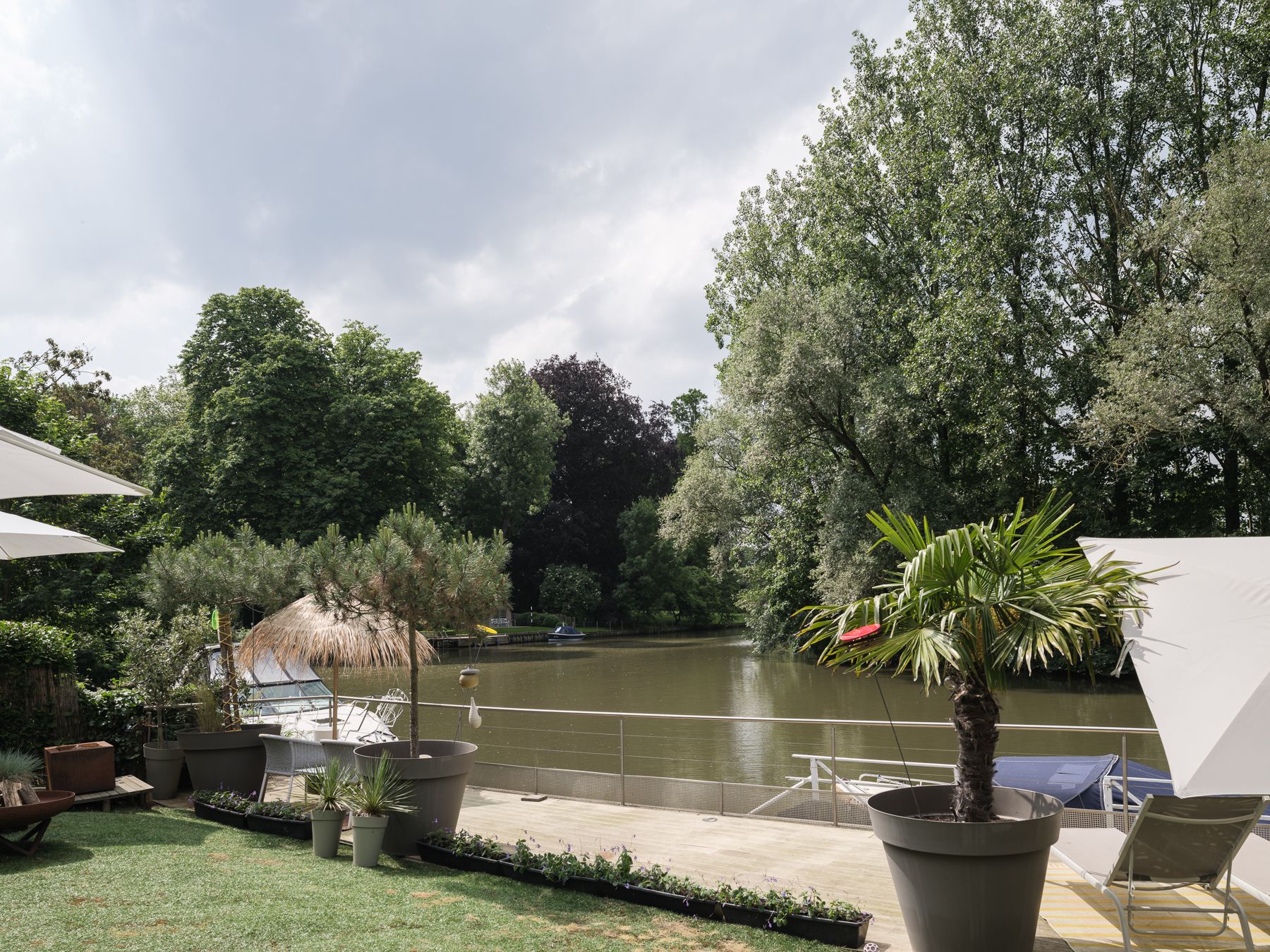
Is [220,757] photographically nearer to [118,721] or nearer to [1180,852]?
[118,721]

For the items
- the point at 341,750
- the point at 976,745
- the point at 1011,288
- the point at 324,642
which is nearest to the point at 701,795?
the point at 341,750

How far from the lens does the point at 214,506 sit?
3419 cm

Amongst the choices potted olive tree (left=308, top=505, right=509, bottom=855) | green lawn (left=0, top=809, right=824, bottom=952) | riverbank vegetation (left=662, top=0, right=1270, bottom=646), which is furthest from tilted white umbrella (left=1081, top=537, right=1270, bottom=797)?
riverbank vegetation (left=662, top=0, right=1270, bottom=646)

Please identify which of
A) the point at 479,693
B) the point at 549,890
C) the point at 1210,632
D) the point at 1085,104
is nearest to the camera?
the point at 1210,632

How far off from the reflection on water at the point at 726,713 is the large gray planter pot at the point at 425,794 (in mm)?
3311

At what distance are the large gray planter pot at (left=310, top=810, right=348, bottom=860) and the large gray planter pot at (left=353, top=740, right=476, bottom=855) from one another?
360 millimetres

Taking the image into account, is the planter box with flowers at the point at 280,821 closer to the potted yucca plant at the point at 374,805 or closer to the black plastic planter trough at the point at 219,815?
the black plastic planter trough at the point at 219,815

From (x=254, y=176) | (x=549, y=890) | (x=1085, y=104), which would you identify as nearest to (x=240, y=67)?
(x=254, y=176)

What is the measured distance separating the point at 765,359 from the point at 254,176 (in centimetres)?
1416

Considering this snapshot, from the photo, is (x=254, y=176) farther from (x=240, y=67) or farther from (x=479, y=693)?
(x=479, y=693)

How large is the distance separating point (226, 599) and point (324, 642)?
Answer: 305cm

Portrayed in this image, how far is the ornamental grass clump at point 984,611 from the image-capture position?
431 centimetres

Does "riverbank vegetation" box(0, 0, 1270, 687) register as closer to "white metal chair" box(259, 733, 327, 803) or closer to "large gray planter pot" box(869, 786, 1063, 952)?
"white metal chair" box(259, 733, 327, 803)

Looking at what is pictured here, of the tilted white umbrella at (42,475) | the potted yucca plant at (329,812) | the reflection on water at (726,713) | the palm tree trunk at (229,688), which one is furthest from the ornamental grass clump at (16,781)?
the reflection on water at (726,713)
